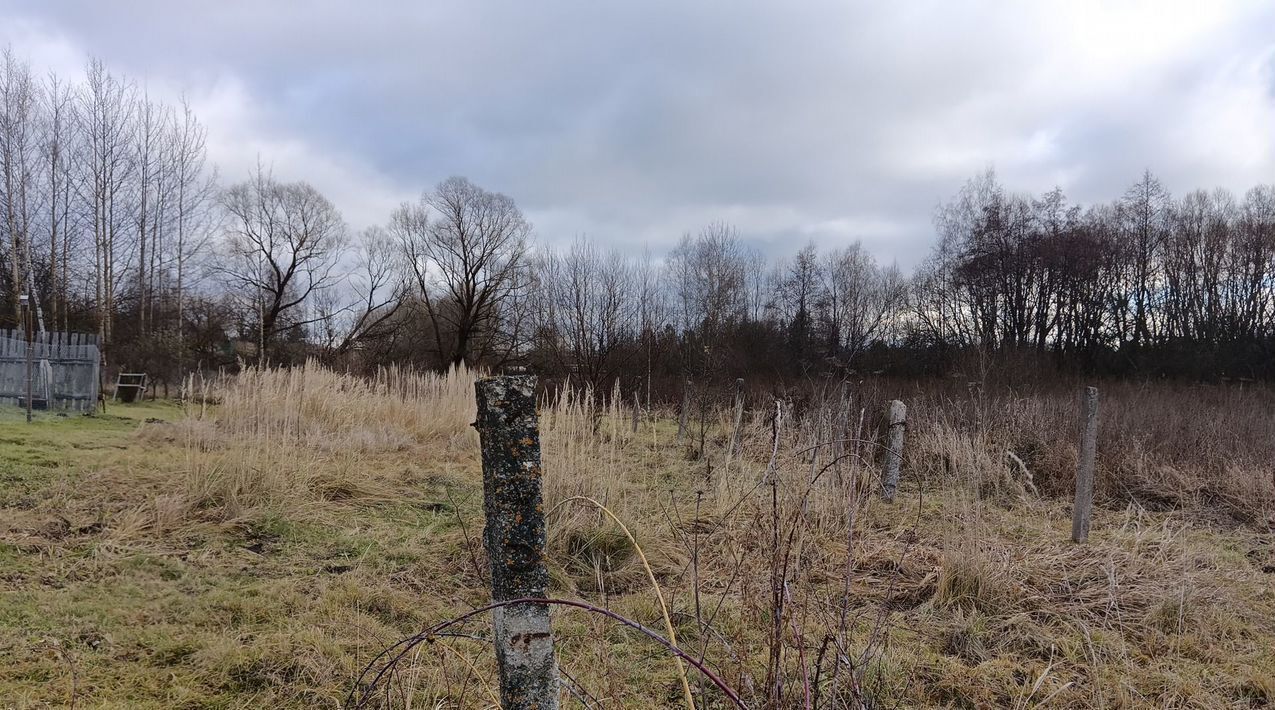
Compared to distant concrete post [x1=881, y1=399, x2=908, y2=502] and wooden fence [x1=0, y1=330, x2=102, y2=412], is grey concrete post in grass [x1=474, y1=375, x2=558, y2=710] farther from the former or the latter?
wooden fence [x1=0, y1=330, x2=102, y2=412]

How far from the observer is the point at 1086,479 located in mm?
4621

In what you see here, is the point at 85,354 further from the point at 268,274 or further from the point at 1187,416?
the point at 1187,416

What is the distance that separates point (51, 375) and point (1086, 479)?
1482 centimetres

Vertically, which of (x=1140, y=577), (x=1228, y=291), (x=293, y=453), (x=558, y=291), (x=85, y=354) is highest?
Answer: (x=1228, y=291)

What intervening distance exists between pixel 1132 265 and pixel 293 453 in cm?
3133

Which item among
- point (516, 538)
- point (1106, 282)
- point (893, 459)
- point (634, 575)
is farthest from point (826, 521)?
point (1106, 282)

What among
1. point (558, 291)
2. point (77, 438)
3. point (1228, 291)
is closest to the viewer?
point (77, 438)

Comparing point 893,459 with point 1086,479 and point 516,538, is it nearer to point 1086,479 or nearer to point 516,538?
point 1086,479

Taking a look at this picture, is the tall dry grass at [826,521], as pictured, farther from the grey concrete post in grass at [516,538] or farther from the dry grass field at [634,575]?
the grey concrete post in grass at [516,538]

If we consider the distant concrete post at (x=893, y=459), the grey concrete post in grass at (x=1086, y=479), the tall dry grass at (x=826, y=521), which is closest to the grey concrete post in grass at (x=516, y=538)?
the tall dry grass at (x=826, y=521)

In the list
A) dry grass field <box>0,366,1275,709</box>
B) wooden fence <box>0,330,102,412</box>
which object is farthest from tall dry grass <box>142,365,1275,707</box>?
wooden fence <box>0,330,102,412</box>

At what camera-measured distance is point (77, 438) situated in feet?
23.6

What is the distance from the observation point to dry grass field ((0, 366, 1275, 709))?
2211mm

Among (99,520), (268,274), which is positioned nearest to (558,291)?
(99,520)
